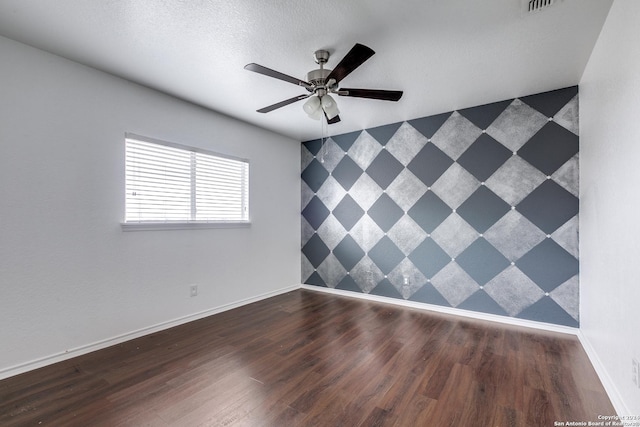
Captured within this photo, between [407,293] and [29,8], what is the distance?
14.2 ft

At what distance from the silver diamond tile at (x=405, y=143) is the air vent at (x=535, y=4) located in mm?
1885

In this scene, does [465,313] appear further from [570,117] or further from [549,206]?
[570,117]

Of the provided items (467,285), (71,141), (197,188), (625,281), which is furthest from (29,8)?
(467,285)

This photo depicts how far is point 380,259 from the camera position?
3961 mm

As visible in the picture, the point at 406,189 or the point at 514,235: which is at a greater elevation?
the point at 406,189

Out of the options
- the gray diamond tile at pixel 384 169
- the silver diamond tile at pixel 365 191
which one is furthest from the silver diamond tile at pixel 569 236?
the silver diamond tile at pixel 365 191

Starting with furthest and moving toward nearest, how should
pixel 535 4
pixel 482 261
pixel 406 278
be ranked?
pixel 406 278
pixel 482 261
pixel 535 4

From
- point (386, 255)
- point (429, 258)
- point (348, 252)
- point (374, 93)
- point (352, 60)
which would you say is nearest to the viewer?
point (352, 60)

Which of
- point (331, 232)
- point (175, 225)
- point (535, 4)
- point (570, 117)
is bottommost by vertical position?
point (331, 232)

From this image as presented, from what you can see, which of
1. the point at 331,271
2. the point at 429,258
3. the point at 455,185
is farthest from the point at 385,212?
the point at 331,271

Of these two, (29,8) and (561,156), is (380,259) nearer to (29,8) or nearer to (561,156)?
(561,156)

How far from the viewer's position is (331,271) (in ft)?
14.6

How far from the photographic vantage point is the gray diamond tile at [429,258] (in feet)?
11.4

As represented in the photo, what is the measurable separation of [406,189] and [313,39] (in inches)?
90.7
